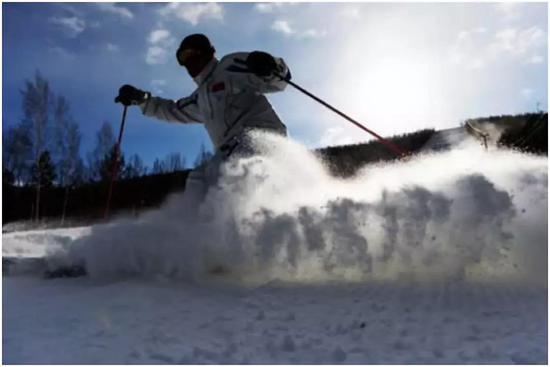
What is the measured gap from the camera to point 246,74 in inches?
177

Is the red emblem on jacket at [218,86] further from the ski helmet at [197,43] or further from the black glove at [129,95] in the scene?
Answer: the black glove at [129,95]

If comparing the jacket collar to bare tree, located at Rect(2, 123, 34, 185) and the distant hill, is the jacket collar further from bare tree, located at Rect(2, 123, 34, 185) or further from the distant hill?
bare tree, located at Rect(2, 123, 34, 185)

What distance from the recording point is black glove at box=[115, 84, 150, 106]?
5312mm

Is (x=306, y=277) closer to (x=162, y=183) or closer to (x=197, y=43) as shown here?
(x=197, y=43)

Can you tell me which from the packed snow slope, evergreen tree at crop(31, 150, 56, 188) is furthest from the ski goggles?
evergreen tree at crop(31, 150, 56, 188)

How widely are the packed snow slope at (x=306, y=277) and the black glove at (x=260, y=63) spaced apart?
0.57 meters

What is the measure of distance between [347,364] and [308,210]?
164 cm

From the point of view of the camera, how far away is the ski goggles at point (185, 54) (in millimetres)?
4766

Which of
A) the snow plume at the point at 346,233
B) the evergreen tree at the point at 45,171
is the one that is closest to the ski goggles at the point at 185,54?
the snow plume at the point at 346,233

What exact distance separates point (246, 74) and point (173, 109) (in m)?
1.11

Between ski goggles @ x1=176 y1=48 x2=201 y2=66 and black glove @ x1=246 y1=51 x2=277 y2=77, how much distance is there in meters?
0.66

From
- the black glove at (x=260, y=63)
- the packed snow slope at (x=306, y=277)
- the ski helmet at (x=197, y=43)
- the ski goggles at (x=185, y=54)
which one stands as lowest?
the packed snow slope at (x=306, y=277)

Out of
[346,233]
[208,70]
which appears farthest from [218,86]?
[346,233]

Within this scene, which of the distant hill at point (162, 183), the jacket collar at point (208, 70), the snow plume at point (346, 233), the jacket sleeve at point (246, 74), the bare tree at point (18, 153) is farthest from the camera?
the bare tree at point (18, 153)
